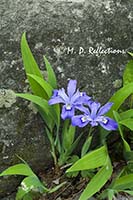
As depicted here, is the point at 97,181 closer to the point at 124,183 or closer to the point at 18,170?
the point at 124,183

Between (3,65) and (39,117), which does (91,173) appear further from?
(3,65)

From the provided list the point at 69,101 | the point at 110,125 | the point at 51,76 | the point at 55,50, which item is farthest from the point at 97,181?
the point at 55,50

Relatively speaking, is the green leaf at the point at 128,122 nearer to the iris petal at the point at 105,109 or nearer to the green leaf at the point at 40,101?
the iris petal at the point at 105,109

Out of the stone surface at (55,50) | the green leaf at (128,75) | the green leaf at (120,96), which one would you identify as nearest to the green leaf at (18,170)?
the stone surface at (55,50)

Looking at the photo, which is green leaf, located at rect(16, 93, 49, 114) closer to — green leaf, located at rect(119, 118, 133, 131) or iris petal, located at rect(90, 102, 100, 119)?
iris petal, located at rect(90, 102, 100, 119)

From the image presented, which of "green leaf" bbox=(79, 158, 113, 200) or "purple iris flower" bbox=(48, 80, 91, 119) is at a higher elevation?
"purple iris flower" bbox=(48, 80, 91, 119)

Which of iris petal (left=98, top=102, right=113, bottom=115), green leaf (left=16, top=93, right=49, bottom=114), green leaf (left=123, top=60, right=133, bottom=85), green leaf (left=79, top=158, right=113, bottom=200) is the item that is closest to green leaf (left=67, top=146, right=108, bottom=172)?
green leaf (left=79, top=158, right=113, bottom=200)

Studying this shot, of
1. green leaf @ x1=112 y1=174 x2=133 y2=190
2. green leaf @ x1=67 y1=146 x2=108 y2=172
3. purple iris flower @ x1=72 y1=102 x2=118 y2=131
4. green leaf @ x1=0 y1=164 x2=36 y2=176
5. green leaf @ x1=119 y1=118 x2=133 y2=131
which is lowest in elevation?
green leaf @ x1=112 y1=174 x2=133 y2=190
